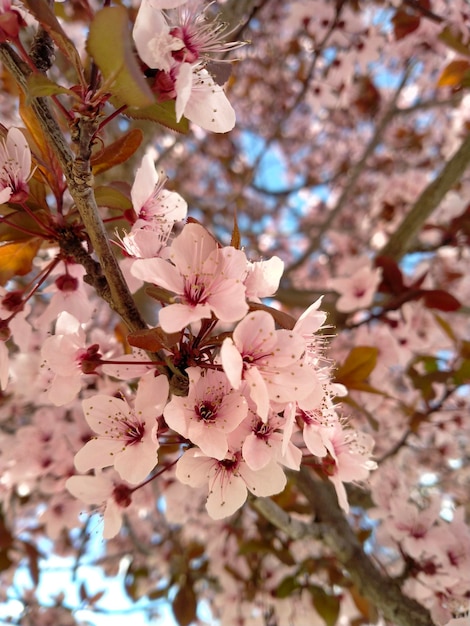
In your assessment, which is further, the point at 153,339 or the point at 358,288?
the point at 358,288

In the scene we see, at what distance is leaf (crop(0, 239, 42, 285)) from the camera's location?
0.81m

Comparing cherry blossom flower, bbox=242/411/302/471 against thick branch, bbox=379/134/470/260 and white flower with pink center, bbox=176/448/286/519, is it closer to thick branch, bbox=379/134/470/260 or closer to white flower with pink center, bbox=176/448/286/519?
white flower with pink center, bbox=176/448/286/519

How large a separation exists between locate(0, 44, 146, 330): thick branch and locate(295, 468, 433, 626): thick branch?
86cm

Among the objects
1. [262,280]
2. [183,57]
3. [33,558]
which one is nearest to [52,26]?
[183,57]

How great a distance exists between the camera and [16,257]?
820 millimetres

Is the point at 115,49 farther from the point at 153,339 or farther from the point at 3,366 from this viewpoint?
the point at 3,366

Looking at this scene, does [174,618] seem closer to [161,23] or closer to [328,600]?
[328,600]

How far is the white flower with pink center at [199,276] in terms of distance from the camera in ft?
1.90

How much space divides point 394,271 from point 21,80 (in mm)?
1240

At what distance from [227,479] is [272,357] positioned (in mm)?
200

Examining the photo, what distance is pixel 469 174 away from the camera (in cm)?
354

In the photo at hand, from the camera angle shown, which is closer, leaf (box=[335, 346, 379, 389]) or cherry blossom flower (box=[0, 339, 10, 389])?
cherry blossom flower (box=[0, 339, 10, 389])

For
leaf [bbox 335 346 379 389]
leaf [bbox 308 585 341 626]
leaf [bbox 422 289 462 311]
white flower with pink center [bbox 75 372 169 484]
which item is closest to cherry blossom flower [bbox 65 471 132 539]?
white flower with pink center [bbox 75 372 169 484]

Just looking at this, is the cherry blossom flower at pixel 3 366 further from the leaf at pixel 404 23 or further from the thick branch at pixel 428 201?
the leaf at pixel 404 23
